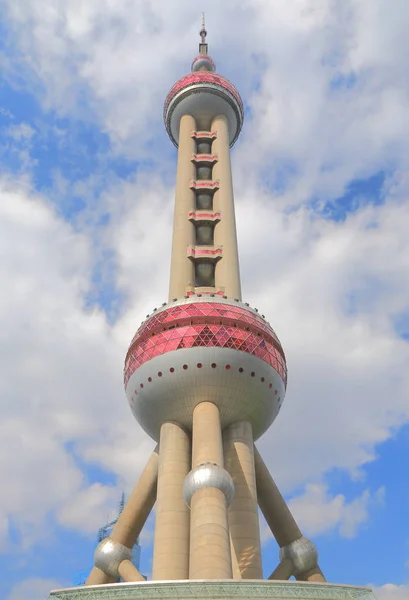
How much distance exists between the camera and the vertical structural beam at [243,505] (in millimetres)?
36969

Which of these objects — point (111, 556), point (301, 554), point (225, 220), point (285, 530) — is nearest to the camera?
point (111, 556)

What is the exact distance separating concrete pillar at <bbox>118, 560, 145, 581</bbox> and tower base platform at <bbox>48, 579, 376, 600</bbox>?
48.2 ft

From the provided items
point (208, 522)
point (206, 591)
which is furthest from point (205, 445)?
point (206, 591)

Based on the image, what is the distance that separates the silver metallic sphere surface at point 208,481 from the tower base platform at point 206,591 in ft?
31.4

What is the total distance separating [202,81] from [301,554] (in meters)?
50.1

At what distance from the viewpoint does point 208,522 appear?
33031mm

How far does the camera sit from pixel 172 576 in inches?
1398

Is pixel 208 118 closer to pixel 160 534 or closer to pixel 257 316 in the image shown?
pixel 257 316

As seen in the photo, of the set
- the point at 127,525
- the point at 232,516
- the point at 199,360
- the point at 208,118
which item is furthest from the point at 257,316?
the point at 208,118

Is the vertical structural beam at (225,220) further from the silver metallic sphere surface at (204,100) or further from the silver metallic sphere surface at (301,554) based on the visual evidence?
the silver metallic sphere surface at (301,554)

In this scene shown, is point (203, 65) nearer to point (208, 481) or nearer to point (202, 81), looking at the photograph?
point (202, 81)

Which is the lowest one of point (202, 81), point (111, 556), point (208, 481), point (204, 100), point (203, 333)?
point (111, 556)

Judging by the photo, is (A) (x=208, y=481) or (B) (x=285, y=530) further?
(B) (x=285, y=530)

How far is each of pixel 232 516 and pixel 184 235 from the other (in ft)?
86.9
